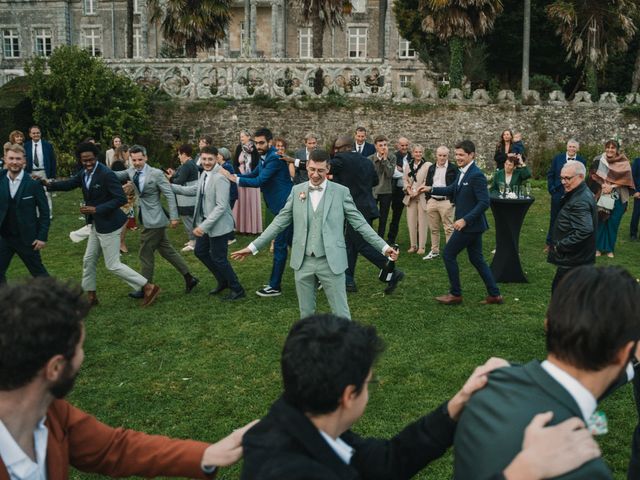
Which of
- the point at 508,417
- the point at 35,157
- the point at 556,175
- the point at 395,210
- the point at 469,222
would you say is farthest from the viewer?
the point at 35,157

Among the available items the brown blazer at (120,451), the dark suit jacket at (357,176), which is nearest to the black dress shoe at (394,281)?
the dark suit jacket at (357,176)

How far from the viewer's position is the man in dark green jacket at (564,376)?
2008 millimetres

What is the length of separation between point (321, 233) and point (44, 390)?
14.3 ft

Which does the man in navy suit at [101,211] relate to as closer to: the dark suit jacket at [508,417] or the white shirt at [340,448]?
the white shirt at [340,448]

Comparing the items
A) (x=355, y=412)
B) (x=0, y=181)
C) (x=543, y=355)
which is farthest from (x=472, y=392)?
(x=0, y=181)

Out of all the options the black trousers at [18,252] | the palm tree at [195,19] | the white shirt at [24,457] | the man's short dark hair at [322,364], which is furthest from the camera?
the palm tree at [195,19]

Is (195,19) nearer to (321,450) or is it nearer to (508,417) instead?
(321,450)

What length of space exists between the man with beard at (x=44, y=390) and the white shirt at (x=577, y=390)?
1201 millimetres

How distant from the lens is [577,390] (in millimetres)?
2051

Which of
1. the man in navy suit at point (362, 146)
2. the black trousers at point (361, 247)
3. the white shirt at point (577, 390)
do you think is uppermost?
the man in navy suit at point (362, 146)

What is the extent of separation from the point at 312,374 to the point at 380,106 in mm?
22413

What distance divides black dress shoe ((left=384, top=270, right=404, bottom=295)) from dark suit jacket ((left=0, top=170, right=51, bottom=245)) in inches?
172

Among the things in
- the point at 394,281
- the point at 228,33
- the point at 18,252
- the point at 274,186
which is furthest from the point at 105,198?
the point at 228,33

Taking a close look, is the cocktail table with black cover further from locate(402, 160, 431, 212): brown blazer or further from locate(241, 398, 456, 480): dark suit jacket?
locate(241, 398, 456, 480): dark suit jacket
